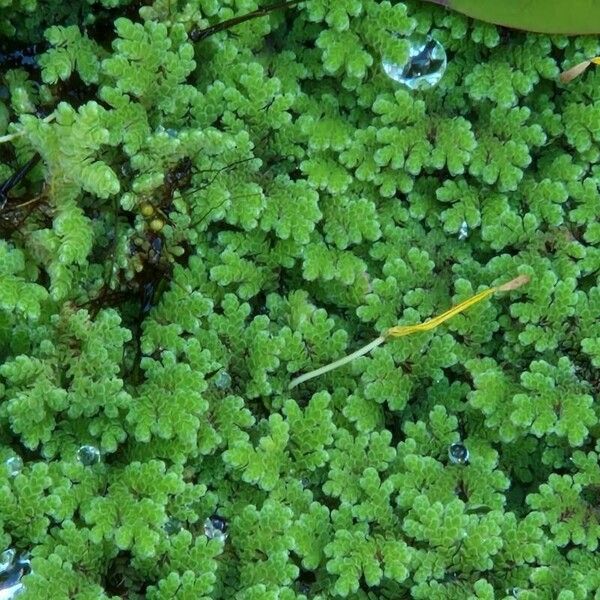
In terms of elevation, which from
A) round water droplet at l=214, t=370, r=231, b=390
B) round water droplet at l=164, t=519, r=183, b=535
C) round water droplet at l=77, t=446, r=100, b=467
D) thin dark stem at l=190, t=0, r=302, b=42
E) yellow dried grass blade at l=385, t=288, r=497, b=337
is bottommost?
round water droplet at l=164, t=519, r=183, b=535

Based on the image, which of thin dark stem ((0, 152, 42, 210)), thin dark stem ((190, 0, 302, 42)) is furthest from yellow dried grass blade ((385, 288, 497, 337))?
thin dark stem ((0, 152, 42, 210))

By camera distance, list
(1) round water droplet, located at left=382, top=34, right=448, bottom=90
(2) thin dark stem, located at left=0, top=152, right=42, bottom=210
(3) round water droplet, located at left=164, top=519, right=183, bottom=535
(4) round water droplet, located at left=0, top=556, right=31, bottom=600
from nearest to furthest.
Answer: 1. (4) round water droplet, located at left=0, top=556, right=31, bottom=600
2. (3) round water droplet, located at left=164, top=519, right=183, bottom=535
3. (2) thin dark stem, located at left=0, top=152, right=42, bottom=210
4. (1) round water droplet, located at left=382, top=34, right=448, bottom=90

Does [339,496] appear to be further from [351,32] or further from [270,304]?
[351,32]

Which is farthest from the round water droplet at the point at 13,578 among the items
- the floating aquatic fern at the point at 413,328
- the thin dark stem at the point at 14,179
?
the thin dark stem at the point at 14,179

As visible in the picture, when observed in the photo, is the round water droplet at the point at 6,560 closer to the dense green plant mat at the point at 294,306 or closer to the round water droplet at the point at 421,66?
the dense green plant mat at the point at 294,306

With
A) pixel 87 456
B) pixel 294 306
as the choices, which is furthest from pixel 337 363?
pixel 87 456

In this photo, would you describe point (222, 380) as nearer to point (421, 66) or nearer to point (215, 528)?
point (215, 528)

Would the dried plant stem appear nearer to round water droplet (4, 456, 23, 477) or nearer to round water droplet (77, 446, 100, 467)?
round water droplet (77, 446, 100, 467)

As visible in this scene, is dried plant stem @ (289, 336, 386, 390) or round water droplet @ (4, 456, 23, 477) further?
dried plant stem @ (289, 336, 386, 390)

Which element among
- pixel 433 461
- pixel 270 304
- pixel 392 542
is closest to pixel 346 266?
pixel 270 304
